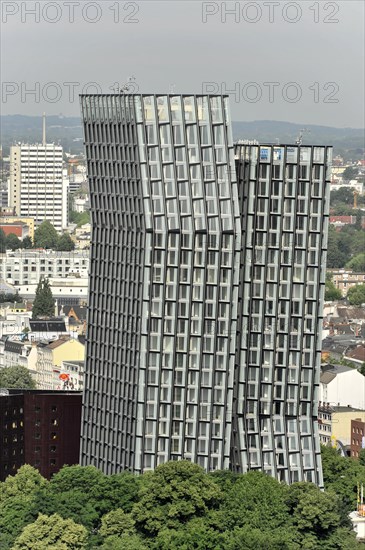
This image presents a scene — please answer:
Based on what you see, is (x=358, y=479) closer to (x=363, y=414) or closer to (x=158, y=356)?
(x=158, y=356)

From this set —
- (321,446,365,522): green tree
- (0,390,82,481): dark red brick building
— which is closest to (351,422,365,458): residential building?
(321,446,365,522): green tree

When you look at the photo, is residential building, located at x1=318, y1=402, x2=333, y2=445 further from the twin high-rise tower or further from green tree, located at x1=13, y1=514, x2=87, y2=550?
green tree, located at x1=13, y1=514, x2=87, y2=550

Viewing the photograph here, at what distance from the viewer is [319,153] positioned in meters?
126

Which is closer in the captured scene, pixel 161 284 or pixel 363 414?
pixel 161 284

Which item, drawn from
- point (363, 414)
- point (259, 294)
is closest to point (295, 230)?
point (259, 294)

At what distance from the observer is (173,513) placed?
383 ft

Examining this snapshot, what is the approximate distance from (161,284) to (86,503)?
11491mm

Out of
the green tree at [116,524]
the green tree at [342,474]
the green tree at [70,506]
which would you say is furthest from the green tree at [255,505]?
the green tree at [342,474]

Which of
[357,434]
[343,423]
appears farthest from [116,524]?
[343,423]

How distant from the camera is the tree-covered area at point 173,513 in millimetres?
113938

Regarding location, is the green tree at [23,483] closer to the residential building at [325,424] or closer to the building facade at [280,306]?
the building facade at [280,306]

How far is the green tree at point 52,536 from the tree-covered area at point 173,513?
0.14 ft

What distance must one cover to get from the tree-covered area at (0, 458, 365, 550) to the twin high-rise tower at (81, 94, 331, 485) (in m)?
4.40

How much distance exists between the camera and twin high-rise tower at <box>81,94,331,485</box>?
123625 millimetres
